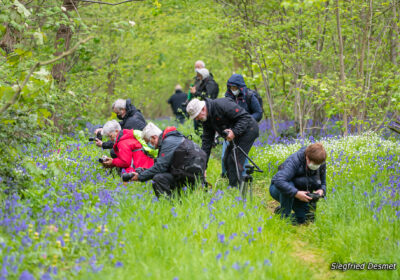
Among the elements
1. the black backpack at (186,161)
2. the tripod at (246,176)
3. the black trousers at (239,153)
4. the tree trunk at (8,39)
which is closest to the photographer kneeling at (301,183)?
the tripod at (246,176)

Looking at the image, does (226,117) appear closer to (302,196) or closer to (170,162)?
(170,162)

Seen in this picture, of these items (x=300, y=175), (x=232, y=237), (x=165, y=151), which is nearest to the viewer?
(x=232, y=237)

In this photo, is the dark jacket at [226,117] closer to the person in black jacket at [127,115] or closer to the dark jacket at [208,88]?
the person in black jacket at [127,115]

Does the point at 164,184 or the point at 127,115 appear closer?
the point at 164,184

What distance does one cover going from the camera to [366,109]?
1019 cm

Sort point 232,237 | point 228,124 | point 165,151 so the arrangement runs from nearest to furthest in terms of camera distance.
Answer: point 232,237 < point 165,151 < point 228,124

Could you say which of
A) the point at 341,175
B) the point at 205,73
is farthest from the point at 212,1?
the point at 341,175

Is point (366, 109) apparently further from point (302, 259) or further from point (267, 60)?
point (302, 259)

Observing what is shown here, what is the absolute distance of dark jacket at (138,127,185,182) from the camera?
19.4 ft

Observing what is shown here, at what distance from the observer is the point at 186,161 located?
235 inches

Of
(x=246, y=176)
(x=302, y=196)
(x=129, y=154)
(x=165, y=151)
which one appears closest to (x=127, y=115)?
(x=129, y=154)

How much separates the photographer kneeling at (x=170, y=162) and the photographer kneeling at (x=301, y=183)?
42.9 inches

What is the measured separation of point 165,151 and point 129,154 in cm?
142

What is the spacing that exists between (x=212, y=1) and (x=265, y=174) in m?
6.36
